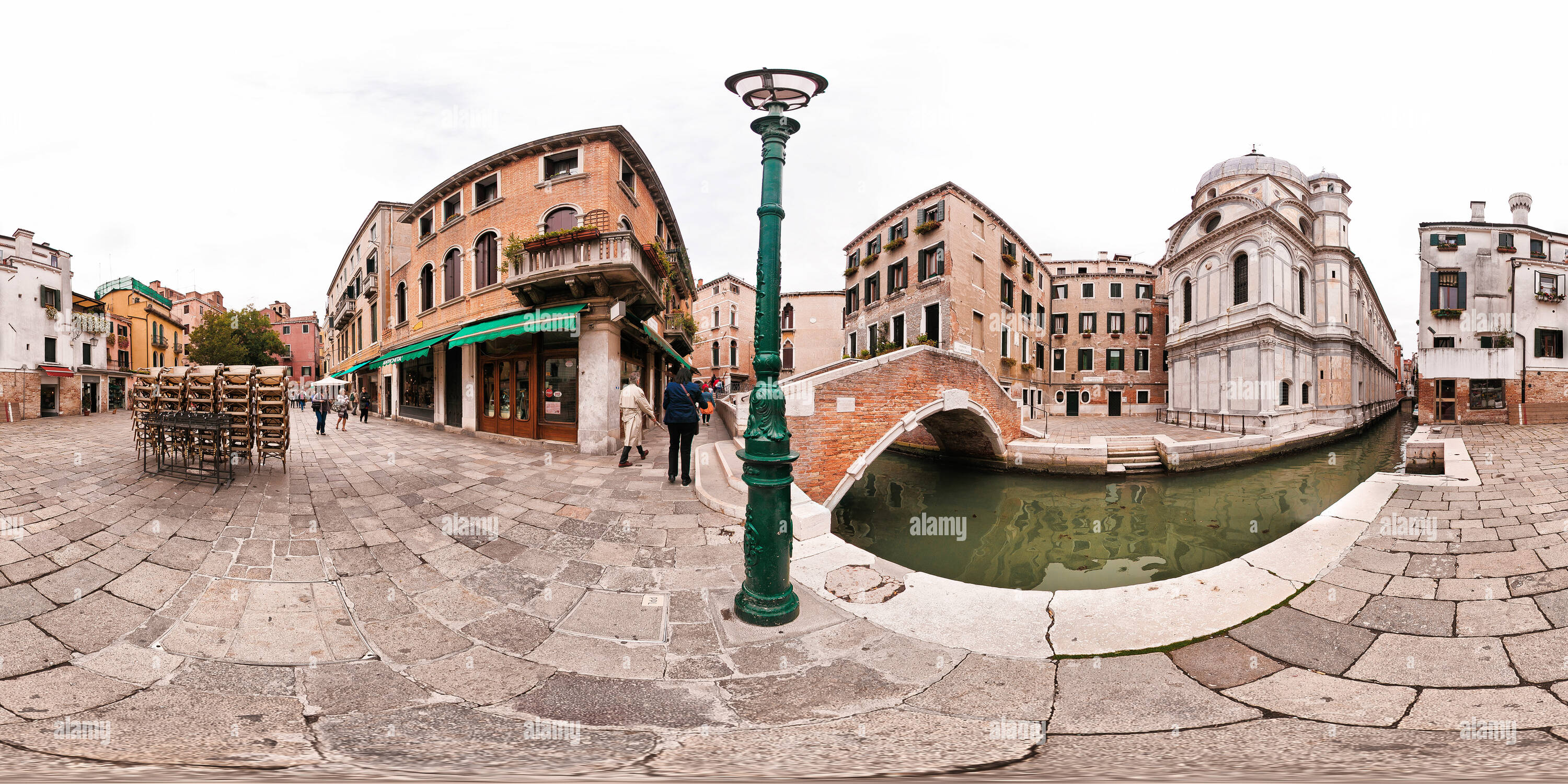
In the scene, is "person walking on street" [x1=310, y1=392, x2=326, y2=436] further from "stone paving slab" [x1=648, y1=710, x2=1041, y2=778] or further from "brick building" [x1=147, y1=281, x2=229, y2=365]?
"brick building" [x1=147, y1=281, x2=229, y2=365]

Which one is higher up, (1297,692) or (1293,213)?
(1293,213)

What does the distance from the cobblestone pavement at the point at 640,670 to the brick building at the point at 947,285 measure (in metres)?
14.7

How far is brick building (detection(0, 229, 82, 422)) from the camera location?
19219 millimetres

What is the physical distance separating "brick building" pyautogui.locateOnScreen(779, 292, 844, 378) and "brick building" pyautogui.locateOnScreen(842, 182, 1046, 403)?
977 cm

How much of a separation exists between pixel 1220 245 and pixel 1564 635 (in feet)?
83.5

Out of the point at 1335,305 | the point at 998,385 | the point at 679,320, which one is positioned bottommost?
the point at 998,385

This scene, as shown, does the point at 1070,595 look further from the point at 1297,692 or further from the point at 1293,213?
the point at 1293,213

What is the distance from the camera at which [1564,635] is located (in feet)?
10.1

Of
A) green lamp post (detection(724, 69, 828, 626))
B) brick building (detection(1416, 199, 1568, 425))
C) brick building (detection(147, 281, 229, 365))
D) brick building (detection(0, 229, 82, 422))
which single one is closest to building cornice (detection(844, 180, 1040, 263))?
brick building (detection(1416, 199, 1568, 425))

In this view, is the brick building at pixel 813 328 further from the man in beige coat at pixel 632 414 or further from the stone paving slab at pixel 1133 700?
the stone paving slab at pixel 1133 700

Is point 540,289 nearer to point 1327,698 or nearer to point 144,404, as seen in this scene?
point 144,404

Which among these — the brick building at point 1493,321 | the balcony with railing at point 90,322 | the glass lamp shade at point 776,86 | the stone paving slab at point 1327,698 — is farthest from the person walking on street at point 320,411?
the brick building at point 1493,321

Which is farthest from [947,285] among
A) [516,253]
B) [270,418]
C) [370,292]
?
[370,292]

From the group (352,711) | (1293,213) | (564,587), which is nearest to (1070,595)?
(564,587)
